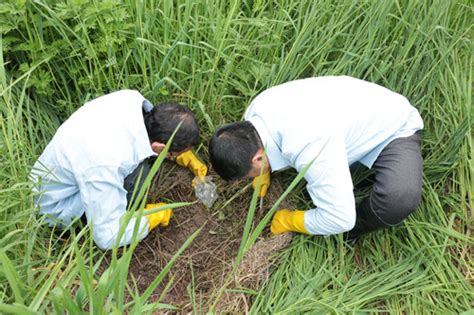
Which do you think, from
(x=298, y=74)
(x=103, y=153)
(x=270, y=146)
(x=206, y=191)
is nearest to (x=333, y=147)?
(x=270, y=146)

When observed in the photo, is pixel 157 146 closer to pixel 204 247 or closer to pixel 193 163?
pixel 193 163

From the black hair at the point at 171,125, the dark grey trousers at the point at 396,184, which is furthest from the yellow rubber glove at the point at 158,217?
the dark grey trousers at the point at 396,184

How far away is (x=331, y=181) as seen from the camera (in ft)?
5.95

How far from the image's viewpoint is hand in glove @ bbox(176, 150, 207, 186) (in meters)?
2.35

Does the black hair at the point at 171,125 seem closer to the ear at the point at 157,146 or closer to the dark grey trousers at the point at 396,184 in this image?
the ear at the point at 157,146

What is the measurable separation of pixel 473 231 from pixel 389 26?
113cm

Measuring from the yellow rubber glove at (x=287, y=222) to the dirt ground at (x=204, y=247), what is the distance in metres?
0.04

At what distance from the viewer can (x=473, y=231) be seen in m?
2.14

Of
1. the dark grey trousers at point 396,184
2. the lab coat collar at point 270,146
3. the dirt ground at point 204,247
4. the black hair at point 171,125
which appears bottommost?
the dirt ground at point 204,247

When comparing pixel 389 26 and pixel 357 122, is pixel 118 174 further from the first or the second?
pixel 389 26

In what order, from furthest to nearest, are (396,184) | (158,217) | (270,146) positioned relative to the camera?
(158,217), (396,184), (270,146)

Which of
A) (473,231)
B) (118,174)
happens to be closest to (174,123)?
(118,174)

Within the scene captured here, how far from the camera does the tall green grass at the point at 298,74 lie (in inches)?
79.4

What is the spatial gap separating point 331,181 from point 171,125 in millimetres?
703
